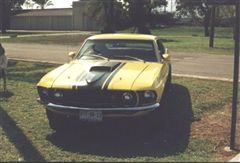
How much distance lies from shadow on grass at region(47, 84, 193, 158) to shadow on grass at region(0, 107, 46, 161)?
0.39 metres

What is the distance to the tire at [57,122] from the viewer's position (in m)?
7.45

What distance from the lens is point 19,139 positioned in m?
7.20

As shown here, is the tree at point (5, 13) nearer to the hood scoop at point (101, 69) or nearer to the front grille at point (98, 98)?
the hood scoop at point (101, 69)

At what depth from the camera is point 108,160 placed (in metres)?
6.25

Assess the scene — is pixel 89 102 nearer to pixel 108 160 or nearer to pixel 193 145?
pixel 108 160

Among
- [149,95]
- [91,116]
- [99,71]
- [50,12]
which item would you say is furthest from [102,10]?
[91,116]

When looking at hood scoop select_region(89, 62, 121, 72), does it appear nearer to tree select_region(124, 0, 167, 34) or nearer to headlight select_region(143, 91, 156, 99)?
headlight select_region(143, 91, 156, 99)

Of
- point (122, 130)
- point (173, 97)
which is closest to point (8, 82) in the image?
point (173, 97)

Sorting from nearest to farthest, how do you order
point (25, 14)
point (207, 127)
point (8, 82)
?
point (207, 127) < point (8, 82) < point (25, 14)

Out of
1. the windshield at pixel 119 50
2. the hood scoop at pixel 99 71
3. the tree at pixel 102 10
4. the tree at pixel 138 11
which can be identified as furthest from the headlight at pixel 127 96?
the tree at pixel 102 10

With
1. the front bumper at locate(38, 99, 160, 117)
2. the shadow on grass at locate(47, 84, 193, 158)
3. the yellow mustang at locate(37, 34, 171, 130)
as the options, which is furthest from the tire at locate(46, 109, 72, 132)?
the front bumper at locate(38, 99, 160, 117)

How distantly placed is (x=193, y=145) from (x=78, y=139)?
5.52 feet

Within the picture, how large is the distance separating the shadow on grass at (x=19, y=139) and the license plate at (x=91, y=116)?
0.80 meters

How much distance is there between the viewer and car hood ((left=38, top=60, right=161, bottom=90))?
276 inches
